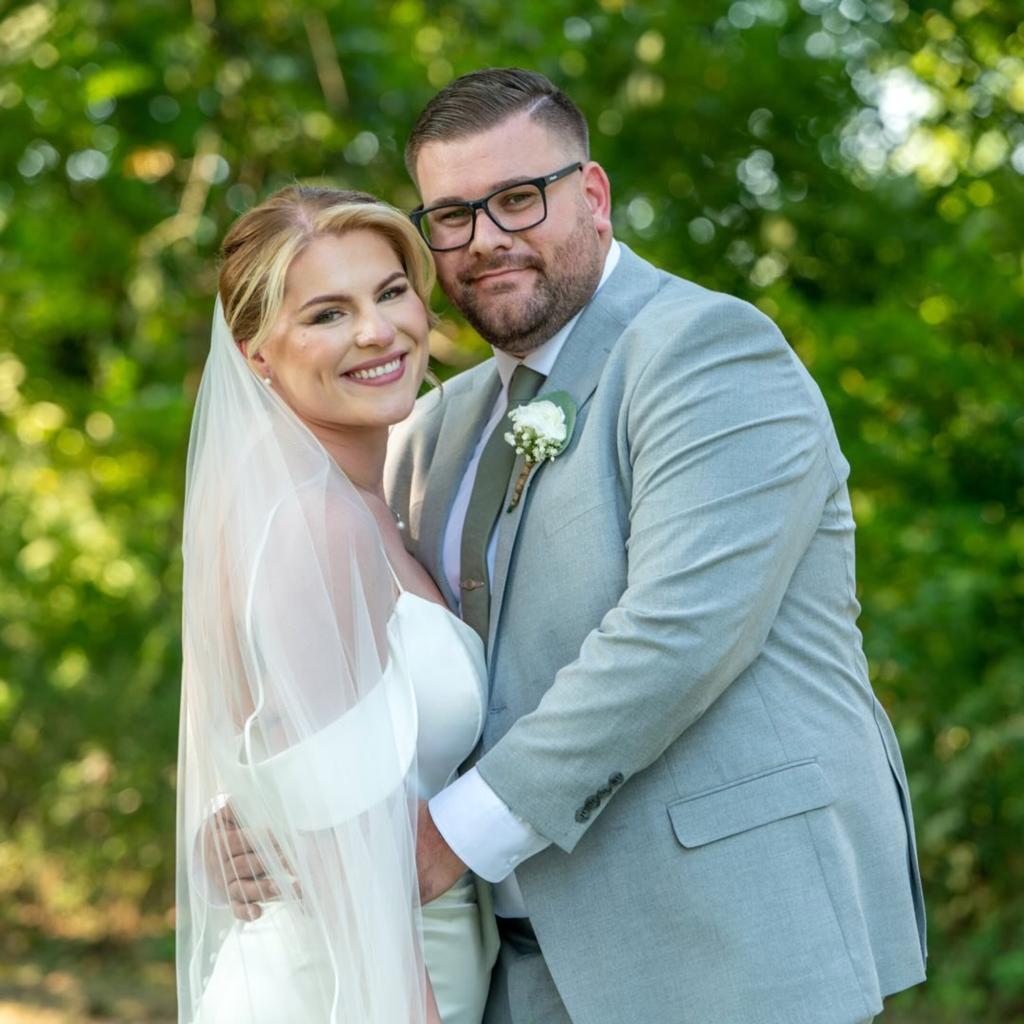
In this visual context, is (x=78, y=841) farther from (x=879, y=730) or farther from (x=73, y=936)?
(x=879, y=730)

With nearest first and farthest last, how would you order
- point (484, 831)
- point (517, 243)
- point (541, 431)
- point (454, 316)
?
point (484, 831)
point (541, 431)
point (517, 243)
point (454, 316)

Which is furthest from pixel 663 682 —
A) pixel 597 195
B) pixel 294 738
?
pixel 597 195

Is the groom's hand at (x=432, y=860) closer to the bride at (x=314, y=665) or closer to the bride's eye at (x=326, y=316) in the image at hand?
the bride at (x=314, y=665)

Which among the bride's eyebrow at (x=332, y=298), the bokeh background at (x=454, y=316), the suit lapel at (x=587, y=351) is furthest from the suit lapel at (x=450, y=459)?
the bokeh background at (x=454, y=316)

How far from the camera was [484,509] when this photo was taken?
3.18m

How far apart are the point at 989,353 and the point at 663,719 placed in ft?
11.8

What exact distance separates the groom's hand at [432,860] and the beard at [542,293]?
0.99 metres

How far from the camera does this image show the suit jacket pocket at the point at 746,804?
2779 mm

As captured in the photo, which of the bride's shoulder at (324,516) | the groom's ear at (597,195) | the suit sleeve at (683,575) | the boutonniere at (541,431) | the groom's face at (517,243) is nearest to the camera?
the suit sleeve at (683,575)

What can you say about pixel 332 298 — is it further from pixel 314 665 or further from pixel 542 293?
pixel 314 665

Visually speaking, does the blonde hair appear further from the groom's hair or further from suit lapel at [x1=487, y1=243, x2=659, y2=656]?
suit lapel at [x1=487, y1=243, x2=659, y2=656]

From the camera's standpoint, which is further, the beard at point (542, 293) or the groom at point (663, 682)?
the beard at point (542, 293)

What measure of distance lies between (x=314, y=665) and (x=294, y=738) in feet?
0.44

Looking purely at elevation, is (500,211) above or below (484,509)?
above
